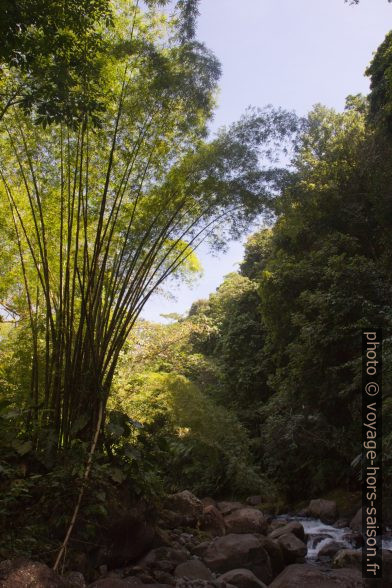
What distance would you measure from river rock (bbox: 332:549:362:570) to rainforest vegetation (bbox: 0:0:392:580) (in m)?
1.09

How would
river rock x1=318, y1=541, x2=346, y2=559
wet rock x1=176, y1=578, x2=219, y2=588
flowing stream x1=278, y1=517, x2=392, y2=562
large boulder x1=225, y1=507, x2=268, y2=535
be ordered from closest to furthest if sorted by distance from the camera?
wet rock x1=176, y1=578, x2=219, y2=588 < river rock x1=318, y1=541, x2=346, y2=559 < flowing stream x1=278, y1=517, x2=392, y2=562 < large boulder x1=225, y1=507, x2=268, y2=535

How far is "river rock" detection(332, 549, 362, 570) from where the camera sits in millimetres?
4867

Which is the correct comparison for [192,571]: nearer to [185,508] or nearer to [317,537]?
[185,508]

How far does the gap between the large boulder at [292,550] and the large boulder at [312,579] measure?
1113mm

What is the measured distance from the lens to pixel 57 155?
485cm

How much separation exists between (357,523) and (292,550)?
89.8 inches

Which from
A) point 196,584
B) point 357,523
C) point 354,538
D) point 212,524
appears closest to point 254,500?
point 357,523

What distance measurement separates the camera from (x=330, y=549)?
18.8 feet

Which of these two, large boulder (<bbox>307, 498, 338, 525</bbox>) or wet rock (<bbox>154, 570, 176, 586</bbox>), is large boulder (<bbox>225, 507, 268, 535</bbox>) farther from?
wet rock (<bbox>154, 570, 176, 586</bbox>)

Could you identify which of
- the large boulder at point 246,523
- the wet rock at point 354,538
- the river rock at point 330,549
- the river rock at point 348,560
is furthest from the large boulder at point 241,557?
the wet rock at point 354,538

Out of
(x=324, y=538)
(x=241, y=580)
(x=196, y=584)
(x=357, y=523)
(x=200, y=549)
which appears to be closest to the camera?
(x=196, y=584)

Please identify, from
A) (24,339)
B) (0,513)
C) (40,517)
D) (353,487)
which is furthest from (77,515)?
(353,487)

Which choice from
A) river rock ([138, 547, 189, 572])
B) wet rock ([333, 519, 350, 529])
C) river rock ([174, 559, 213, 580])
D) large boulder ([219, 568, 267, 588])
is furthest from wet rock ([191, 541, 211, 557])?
wet rock ([333, 519, 350, 529])

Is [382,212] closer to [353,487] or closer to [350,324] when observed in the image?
[350,324]
